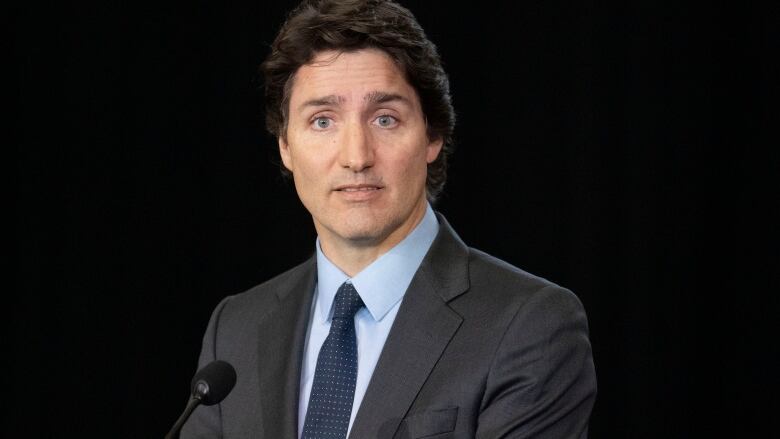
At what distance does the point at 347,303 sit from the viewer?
242 cm

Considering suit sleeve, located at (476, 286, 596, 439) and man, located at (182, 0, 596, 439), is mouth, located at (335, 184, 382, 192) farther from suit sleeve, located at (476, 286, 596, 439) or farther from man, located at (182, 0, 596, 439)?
suit sleeve, located at (476, 286, 596, 439)

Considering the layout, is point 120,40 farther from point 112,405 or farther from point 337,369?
point 337,369

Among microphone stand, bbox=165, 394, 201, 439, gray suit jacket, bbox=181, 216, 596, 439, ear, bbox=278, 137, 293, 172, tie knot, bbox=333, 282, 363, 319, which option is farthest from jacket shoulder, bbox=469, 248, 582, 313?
microphone stand, bbox=165, 394, 201, 439

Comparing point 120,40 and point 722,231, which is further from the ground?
point 120,40

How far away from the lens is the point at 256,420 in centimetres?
239

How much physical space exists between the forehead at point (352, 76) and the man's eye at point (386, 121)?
51 mm

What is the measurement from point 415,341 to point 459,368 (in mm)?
112

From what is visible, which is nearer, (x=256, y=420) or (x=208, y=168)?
(x=256, y=420)

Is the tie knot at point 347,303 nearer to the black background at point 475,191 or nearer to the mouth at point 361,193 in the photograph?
the mouth at point 361,193

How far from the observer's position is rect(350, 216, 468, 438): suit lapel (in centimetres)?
222

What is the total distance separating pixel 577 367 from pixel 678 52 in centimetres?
154

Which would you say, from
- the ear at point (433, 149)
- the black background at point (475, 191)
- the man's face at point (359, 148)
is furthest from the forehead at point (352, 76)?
the black background at point (475, 191)

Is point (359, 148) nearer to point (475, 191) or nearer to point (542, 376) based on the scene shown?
point (542, 376)

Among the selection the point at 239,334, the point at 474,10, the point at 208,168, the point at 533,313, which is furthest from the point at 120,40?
the point at 533,313
